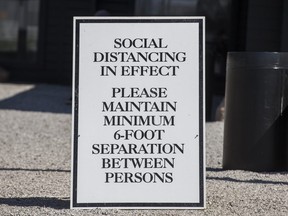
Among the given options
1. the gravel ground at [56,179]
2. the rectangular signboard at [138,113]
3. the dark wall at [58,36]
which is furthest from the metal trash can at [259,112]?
the dark wall at [58,36]

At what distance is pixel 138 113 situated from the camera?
718cm

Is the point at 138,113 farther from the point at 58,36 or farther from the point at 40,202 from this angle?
the point at 58,36

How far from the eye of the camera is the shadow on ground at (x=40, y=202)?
7.36m

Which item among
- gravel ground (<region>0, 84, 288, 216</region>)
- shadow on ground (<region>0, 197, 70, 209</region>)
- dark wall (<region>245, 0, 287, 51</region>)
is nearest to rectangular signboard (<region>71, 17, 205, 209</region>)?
gravel ground (<region>0, 84, 288, 216</region>)

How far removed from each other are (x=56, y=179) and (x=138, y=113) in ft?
6.05

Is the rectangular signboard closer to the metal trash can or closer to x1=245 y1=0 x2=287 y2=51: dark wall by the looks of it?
the metal trash can

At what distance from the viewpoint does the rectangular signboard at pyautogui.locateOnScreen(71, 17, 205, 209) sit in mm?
7098

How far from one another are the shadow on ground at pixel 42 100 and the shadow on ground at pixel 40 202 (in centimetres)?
688

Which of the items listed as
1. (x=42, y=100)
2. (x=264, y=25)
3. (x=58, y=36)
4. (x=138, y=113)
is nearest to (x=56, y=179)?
(x=138, y=113)

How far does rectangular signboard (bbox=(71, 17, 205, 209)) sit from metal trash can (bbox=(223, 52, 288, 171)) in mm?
1827

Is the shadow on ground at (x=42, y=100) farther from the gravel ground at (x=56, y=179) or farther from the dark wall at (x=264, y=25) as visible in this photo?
the dark wall at (x=264, y=25)

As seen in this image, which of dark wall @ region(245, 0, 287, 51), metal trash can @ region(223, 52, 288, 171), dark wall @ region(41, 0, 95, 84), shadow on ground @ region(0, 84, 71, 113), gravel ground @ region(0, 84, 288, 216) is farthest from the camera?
dark wall @ region(41, 0, 95, 84)

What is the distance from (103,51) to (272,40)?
9169 millimetres

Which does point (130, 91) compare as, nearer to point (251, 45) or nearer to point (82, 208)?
point (82, 208)
